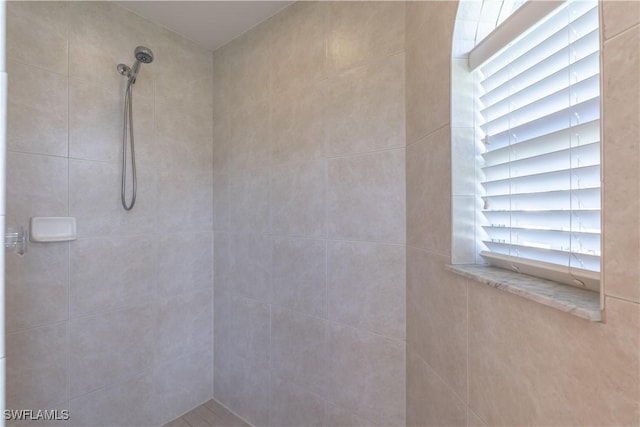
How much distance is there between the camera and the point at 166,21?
66.4 inches

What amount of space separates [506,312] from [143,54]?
1.84 m

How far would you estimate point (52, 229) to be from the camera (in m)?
1.32

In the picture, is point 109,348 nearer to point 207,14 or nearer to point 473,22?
point 207,14

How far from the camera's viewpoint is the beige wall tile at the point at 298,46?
1418 millimetres

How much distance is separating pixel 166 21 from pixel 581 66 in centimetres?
201

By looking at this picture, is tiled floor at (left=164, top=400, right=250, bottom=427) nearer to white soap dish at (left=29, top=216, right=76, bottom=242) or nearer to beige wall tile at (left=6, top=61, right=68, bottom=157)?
white soap dish at (left=29, top=216, right=76, bottom=242)

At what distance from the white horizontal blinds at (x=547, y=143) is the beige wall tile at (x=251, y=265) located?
1167 millimetres

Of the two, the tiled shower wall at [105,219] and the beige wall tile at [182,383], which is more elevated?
the tiled shower wall at [105,219]

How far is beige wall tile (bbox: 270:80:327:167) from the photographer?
142 centimetres

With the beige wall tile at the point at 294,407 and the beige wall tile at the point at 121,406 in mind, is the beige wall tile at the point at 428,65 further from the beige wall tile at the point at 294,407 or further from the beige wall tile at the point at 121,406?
the beige wall tile at the point at 121,406


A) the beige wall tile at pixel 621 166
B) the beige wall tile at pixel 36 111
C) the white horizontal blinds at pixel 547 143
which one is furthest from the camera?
the beige wall tile at pixel 36 111

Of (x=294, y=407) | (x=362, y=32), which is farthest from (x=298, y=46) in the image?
(x=294, y=407)

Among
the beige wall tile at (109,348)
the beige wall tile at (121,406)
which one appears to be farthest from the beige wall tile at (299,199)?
the beige wall tile at (121,406)

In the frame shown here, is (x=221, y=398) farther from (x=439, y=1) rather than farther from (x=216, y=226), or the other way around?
(x=439, y=1)
